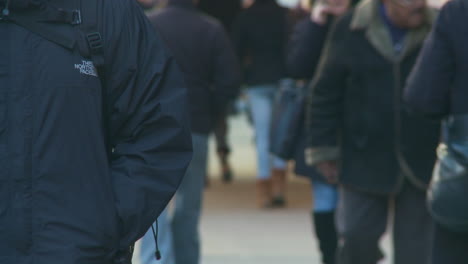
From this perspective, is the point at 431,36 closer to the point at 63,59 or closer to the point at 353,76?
the point at 353,76

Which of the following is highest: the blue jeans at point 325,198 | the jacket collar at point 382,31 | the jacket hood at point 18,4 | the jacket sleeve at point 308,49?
the jacket hood at point 18,4

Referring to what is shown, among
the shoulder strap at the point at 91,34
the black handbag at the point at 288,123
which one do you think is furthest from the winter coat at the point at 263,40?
the shoulder strap at the point at 91,34

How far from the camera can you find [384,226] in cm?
504

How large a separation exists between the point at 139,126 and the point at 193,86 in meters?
3.24

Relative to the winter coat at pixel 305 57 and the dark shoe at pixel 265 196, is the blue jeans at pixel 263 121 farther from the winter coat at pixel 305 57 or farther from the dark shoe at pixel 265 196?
the winter coat at pixel 305 57

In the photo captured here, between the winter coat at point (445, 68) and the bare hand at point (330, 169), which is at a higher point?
the winter coat at point (445, 68)

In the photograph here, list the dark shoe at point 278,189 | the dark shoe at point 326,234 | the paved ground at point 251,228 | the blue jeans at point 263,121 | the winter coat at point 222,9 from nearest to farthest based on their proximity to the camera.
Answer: the dark shoe at point 326,234, the paved ground at point 251,228, the blue jeans at point 263,121, the dark shoe at point 278,189, the winter coat at point 222,9

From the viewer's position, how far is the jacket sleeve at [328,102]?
199 inches

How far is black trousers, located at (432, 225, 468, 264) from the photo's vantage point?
399 cm

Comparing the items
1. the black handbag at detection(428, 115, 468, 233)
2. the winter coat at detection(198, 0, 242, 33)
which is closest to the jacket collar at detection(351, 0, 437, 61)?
the black handbag at detection(428, 115, 468, 233)

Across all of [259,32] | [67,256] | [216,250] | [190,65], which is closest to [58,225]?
[67,256]

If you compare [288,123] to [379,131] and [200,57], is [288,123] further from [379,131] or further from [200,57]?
[379,131]

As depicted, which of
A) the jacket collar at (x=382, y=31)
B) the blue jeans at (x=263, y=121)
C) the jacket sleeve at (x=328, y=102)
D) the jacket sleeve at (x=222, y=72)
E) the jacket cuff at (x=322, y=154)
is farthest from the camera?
the blue jeans at (x=263, y=121)

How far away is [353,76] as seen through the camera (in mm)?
4988
